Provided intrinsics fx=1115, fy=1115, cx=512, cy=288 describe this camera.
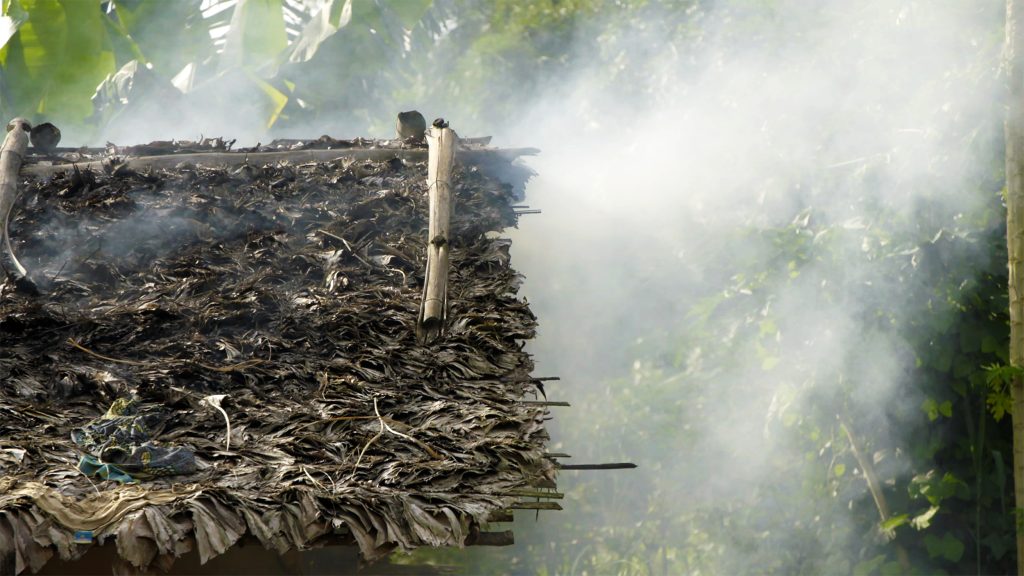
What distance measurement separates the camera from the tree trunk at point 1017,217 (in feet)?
19.3

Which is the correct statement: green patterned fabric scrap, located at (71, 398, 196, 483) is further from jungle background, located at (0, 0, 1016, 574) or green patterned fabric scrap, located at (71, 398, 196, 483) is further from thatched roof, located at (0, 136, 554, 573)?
jungle background, located at (0, 0, 1016, 574)

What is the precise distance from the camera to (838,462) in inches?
314

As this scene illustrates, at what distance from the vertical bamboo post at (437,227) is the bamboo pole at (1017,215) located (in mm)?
2994

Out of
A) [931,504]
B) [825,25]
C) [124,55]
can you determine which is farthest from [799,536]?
[124,55]

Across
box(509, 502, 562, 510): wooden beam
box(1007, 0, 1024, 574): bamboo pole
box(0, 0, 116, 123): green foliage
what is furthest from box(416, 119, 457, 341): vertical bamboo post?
box(0, 0, 116, 123): green foliage

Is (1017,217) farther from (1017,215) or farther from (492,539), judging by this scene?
(492,539)

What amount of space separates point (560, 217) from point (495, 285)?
8745 millimetres

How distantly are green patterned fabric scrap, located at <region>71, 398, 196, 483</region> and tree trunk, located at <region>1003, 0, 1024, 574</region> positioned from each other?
14.8 ft

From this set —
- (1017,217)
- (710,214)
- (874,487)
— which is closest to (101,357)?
(1017,217)

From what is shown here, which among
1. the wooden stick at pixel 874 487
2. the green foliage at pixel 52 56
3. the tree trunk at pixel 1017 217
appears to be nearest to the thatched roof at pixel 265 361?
the tree trunk at pixel 1017 217

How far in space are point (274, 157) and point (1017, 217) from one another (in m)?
3.86

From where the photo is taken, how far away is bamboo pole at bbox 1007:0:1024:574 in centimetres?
588

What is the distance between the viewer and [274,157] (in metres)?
5.50

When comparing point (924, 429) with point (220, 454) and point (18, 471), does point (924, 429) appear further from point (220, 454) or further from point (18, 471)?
point (18, 471)
